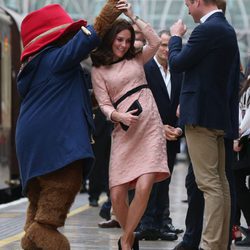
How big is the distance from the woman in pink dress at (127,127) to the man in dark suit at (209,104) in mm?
271

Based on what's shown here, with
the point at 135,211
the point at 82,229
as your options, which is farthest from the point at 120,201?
the point at 82,229

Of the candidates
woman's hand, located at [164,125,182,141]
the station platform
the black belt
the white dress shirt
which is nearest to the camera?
the black belt

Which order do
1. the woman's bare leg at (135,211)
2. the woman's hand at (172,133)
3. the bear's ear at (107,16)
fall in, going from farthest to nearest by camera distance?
the woman's hand at (172,133), the woman's bare leg at (135,211), the bear's ear at (107,16)

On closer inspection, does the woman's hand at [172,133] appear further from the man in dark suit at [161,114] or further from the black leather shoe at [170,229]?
the black leather shoe at [170,229]

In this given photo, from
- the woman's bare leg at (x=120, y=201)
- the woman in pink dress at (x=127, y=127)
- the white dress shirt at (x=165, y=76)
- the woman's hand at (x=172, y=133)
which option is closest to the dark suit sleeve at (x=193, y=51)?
the woman in pink dress at (x=127, y=127)

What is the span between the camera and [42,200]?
6.98 metres

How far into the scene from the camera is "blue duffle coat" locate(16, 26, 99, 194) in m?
6.95

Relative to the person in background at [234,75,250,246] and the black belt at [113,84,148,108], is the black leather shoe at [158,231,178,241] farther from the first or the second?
the black belt at [113,84,148,108]

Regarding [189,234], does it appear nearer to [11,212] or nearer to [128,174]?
[128,174]

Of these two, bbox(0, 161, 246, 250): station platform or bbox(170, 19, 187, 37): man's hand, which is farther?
bbox(0, 161, 246, 250): station platform

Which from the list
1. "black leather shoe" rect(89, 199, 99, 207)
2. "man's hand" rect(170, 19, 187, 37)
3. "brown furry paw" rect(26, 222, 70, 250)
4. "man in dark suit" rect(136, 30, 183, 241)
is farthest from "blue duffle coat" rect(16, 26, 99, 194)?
"black leather shoe" rect(89, 199, 99, 207)

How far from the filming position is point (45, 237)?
22.7 ft

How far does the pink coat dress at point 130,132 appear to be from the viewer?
7804 mm

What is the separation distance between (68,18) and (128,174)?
129 cm
